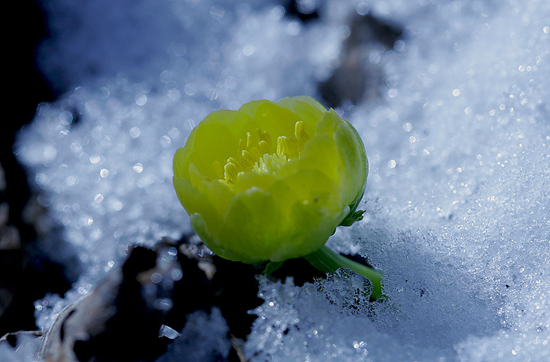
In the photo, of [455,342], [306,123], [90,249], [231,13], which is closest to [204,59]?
[231,13]

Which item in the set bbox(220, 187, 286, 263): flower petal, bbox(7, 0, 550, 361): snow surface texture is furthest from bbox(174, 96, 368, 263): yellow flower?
bbox(7, 0, 550, 361): snow surface texture

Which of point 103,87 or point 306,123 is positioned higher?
point 306,123

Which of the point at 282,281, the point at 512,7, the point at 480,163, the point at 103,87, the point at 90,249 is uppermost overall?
the point at 512,7

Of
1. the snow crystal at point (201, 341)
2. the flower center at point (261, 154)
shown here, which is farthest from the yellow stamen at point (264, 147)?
the snow crystal at point (201, 341)

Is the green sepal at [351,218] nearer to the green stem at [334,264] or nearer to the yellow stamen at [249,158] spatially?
the green stem at [334,264]

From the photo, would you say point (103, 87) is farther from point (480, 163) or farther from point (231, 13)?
point (480, 163)
